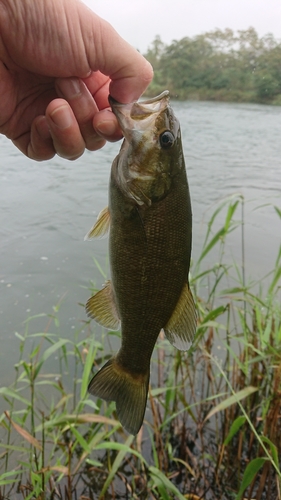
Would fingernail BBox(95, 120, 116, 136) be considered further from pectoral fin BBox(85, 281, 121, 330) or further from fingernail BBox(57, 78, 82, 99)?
pectoral fin BBox(85, 281, 121, 330)

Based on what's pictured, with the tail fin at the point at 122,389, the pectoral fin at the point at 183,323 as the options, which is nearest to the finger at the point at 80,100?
the pectoral fin at the point at 183,323

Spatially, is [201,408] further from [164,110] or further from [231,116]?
[231,116]

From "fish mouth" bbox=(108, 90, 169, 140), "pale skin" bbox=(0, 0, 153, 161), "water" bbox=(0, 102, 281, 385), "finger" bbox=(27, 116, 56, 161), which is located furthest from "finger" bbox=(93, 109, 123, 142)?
"water" bbox=(0, 102, 281, 385)

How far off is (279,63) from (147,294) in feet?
62.6

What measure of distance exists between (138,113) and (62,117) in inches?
16.6

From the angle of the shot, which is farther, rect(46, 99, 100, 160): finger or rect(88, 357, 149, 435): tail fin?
rect(46, 99, 100, 160): finger

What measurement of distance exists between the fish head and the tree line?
16.6 m

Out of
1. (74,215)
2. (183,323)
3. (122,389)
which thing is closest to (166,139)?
(183,323)

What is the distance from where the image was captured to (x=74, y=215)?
27.8 feet

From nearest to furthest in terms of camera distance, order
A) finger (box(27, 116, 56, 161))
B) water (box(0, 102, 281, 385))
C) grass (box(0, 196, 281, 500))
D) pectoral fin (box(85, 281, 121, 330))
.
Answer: pectoral fin (box(85, 281, 121, 330)) < finger (box(27, 116, 56, 161)) < grass (box(0, 196, 281, 500)) < water (box(0, 102, 281, 385))

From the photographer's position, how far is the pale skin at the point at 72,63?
1827mm

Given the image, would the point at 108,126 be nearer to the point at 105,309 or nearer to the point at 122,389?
the point at 105,309

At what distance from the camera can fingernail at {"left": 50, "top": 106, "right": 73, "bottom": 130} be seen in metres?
1.88

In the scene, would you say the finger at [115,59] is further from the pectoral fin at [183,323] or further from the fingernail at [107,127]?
the pectoral fin at [183,323]
